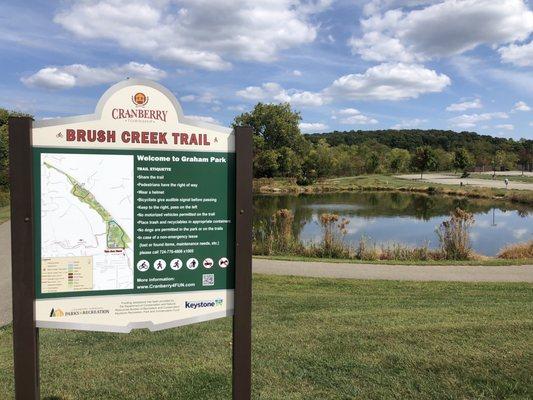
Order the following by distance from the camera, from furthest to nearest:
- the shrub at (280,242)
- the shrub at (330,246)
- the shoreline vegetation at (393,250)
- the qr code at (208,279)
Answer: the shrub at (280,242)
the shrub at (330,246)
the shoreline vegetation at (393,250)
the qr code at (208,279)

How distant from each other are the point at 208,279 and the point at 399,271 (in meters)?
8.97

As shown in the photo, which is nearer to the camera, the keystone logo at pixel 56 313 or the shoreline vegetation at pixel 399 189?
the keystone logo at pixel 56 313

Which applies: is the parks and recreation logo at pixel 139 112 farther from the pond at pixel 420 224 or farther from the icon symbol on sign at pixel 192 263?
the pond at pixel 420 224

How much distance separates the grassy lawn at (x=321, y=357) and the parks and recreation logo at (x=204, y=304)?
1077 mm

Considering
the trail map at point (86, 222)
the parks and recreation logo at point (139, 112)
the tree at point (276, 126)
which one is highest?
the tree at point (276, 126)

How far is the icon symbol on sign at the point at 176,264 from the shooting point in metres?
3.58

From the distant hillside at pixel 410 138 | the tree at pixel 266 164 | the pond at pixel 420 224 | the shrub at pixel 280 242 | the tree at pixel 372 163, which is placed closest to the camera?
the shrub at pixel 280 242

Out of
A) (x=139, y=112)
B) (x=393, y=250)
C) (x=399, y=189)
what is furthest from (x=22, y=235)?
(x=399, y=189)

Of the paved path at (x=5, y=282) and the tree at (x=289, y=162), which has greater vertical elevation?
the tree at (x=289, y=162)

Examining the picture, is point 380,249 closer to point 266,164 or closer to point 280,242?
point 280,242

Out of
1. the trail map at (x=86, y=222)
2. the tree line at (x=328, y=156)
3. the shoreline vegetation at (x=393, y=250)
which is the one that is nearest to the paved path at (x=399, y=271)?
the shoreline vegetation at (x=393, y=250)

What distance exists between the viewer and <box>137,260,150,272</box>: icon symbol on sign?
3.53 metres

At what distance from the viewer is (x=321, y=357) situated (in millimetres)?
5023

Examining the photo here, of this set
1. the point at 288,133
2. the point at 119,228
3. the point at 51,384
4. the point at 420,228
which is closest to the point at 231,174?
the point at 119,228
